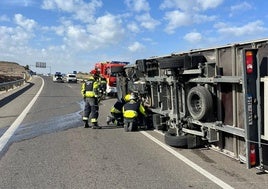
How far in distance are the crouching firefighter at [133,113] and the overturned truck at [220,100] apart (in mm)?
791

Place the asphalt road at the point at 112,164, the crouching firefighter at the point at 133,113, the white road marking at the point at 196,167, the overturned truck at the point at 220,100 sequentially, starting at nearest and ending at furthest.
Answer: the white road marking at the point at 196,167 < the asphalt road at the point at 112,164 < the overturned truck at the point at 220,100 < the crouching firefighter at the point at 133,113

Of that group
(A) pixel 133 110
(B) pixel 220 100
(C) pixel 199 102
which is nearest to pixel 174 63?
(C) pixel 199 102

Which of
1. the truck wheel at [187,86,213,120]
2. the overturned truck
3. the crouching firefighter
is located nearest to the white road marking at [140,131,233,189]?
the overturned truck

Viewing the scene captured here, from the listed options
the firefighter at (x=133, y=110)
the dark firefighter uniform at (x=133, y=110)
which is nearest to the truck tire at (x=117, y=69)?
the firefighter at (x=133, y=110)

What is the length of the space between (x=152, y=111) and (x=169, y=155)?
376 centimetres

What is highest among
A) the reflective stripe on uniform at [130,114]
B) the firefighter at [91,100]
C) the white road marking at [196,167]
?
the firefighter at [91,100]

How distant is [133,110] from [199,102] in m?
3.78

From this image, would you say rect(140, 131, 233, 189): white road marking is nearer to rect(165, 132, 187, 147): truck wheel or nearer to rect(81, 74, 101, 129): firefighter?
rect(165, 132, 187, 147): truck wheel

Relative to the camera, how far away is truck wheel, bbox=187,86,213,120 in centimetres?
834

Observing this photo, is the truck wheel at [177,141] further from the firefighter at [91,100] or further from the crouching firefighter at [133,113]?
the firefighter at [91,100]

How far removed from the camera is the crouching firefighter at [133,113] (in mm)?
12258

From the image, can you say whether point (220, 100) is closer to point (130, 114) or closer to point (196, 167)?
point (196, 167)

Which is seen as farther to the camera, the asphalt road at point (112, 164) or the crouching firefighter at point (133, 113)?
the crouching firefighter at point (133, 113)

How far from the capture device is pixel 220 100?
8.21 metres
